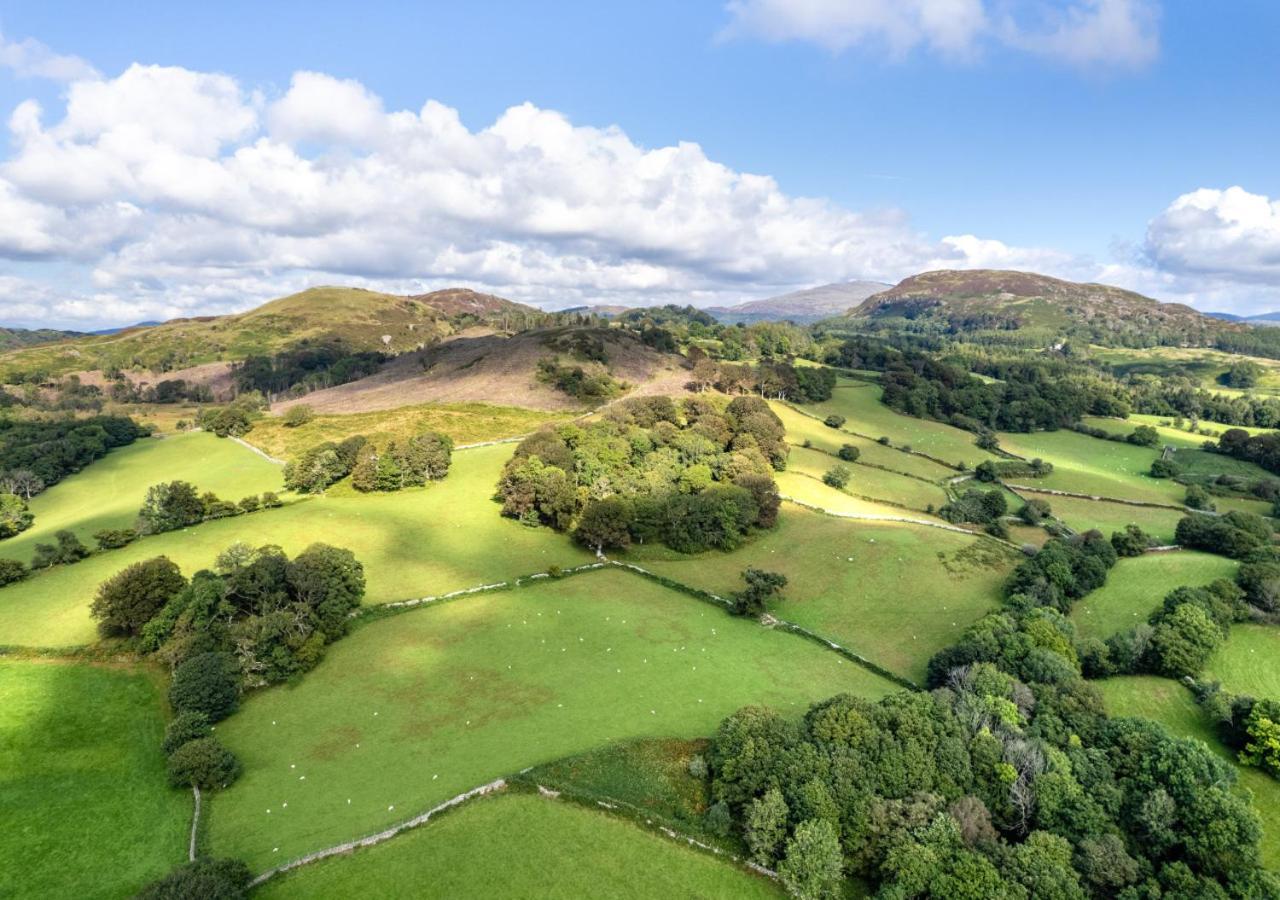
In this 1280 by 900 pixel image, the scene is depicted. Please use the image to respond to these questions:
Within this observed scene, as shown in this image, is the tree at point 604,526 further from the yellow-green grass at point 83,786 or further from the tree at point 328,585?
the yellow-green grass at point 83,786

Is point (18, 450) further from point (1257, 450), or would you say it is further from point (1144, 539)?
point (1257, 450)

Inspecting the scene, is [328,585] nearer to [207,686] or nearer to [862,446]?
[207,686]

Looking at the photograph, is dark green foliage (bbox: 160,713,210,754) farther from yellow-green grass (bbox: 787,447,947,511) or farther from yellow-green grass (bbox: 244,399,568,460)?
yellow-green grass (bbox: 787,447,947,511)

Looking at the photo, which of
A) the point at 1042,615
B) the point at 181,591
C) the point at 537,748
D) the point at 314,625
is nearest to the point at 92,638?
the point at 181,591

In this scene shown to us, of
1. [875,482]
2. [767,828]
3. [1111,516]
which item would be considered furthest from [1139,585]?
[767,828]

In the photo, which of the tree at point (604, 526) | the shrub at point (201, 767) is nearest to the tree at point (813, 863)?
the shrub at point (201, 767)
